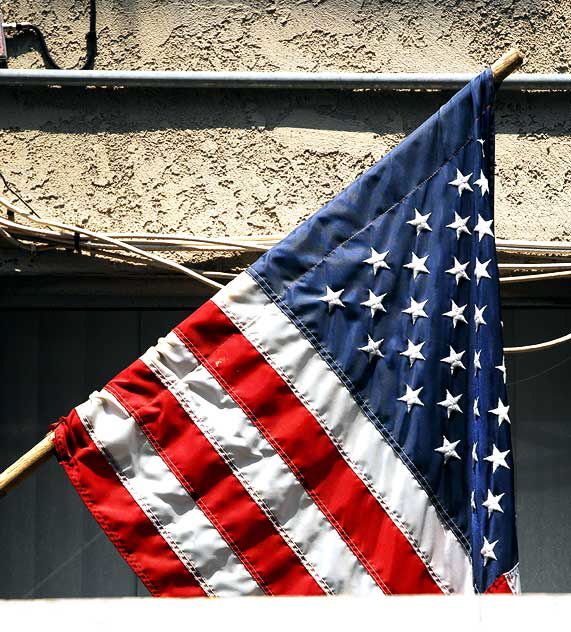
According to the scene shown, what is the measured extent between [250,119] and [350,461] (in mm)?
1665

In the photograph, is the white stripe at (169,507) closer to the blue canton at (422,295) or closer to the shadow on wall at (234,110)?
the blue canton at (422,295)

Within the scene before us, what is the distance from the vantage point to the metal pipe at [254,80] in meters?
3.98

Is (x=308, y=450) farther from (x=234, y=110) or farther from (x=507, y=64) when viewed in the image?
(x=234, y=110)

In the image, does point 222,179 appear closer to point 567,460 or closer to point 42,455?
point 42,455

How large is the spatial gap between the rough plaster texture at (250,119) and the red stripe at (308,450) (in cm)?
106

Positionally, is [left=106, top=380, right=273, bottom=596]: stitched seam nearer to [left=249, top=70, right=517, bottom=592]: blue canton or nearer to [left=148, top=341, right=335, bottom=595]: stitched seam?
[left=148, top=341, right=335, bottom=595]: stitched seam

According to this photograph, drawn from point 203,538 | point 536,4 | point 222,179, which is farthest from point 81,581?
point 536,4

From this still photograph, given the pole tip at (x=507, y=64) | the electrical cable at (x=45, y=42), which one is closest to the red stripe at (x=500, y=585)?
the pole tip at (x=507, y=64)

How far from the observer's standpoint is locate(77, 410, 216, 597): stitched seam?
298 cm

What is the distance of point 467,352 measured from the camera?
3098 millimetres

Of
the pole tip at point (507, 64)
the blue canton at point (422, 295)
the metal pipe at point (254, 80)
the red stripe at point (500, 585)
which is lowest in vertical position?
the red stripe at point (500, 585)

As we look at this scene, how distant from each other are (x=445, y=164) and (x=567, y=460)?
72.9 inches

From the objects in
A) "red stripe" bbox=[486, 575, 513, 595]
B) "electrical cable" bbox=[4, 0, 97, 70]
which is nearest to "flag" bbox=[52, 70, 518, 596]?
"red stripe" bbox=[486, 575, 513, 595]

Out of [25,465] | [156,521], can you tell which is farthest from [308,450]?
[25,465]
